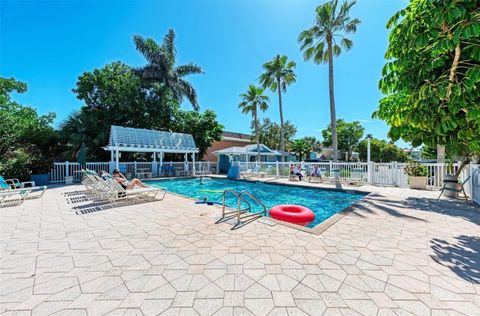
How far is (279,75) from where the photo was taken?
2062 centimetres

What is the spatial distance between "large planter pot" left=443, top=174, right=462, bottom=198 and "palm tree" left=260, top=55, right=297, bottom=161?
14.3m

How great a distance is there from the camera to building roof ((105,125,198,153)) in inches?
540

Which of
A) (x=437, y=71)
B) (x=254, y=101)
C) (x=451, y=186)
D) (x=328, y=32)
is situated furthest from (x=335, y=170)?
(x=254, y=101)

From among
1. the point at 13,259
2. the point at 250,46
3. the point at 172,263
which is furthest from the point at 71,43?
the point at 172,263

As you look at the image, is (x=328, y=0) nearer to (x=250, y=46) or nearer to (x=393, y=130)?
(x=250, y=46)

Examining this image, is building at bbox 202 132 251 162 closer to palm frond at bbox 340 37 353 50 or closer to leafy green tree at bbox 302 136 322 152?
leafy green tree at bbox 302 136 322 152

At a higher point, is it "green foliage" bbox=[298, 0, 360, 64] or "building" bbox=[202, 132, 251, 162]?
"green foliage" bbox=[298, 0, 360, 64]

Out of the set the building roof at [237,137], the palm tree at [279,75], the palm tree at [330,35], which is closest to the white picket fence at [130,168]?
the palm tree at [279,75]

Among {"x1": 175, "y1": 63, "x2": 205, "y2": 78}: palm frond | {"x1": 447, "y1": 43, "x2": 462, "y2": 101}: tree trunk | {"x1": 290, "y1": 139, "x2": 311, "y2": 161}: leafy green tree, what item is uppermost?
{"x1": 175, "y1": 63, "x2": 205, "y2": 78}: palm frond

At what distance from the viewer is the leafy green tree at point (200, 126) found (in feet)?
69.8

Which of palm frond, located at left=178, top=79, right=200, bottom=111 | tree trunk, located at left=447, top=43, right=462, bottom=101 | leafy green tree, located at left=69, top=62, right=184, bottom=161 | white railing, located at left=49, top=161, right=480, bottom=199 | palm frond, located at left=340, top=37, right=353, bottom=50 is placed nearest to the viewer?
tree trunk, located at left=447, top=43, right=462, bottom=101

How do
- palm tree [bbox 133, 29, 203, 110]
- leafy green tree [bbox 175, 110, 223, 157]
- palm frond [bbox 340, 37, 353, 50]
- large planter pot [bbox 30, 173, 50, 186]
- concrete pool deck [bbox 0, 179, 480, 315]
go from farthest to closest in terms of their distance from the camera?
leafy green tree [bbox 175, 110, 223, 157]
palm tree [bbox 133, 29, 203, 110]
palm frond [bbox 340, 37, 353, 50]
large planter pot [bbox 30, 173, 50, 186]
concrete pool deck [bbox 0, 179, 480, 315]

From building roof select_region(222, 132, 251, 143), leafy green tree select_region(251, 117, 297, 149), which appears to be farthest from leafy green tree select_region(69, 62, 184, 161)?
leafy green tree select_region(251, 117, 297, 149)

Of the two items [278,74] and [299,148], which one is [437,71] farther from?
[299,148]
